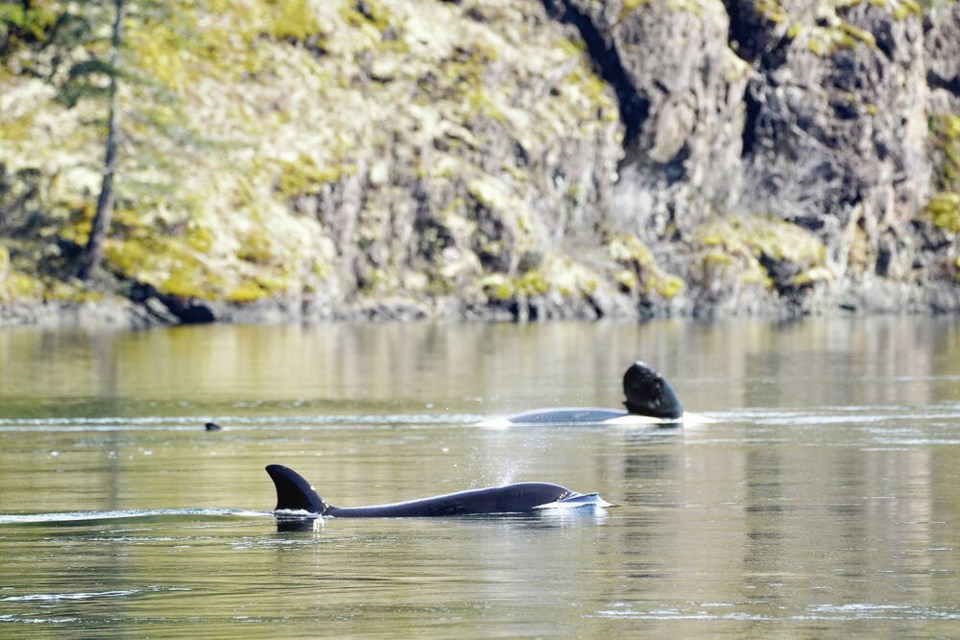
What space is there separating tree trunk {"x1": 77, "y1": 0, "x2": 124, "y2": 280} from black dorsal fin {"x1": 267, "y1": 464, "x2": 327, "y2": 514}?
121 metres

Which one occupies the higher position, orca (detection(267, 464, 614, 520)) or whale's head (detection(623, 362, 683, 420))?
whale's head (detection(623, 362, 683, 420))

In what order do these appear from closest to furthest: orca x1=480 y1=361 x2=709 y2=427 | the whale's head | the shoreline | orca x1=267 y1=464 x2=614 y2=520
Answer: orca x1=267 y1=464 x2=614 y2=520 < orca x1=480 y1=361 x2=709 y2=427 < the whale's head < the shoreline

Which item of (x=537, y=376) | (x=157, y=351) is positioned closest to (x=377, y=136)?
(x=157, y=351)

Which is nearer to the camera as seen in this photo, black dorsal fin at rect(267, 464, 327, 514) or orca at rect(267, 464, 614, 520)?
orca at rect(267, 464, 614, 520)

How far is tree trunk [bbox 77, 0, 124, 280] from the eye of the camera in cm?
14575

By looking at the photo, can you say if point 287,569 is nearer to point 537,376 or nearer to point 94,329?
point 537,376

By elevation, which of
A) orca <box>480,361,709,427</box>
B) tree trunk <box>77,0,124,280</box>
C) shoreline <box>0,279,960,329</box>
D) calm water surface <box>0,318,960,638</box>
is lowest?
calm water surface <box>0,318,960,638</box>

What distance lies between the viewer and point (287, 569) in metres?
22.8

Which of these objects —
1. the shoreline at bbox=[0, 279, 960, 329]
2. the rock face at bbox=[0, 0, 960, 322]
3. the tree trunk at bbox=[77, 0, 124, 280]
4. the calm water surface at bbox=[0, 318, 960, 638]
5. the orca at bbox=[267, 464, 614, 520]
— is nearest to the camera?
the calm water surface at bbox=[0, 318, 960, 638]

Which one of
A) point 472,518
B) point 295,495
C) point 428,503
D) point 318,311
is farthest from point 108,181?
point 472,518

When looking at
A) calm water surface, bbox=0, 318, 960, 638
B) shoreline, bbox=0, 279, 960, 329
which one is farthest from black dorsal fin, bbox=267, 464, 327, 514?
shoreline, bbox=0, 279, 960, 329

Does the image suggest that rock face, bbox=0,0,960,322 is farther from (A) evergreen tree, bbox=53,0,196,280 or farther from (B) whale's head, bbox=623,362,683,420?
(B) whale's head, bbox=623,362,683,420

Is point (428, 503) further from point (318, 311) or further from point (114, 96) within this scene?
point (318, 311)

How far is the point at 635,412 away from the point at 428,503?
21482mm
